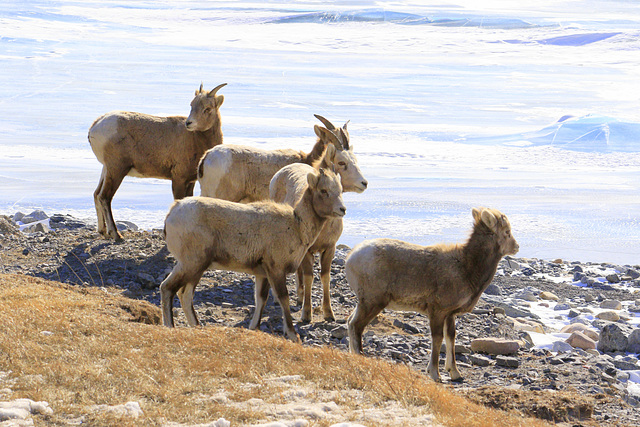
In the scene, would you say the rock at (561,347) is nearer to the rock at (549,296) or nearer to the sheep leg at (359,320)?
the rock at (549,296)

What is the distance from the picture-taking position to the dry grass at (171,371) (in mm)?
5961

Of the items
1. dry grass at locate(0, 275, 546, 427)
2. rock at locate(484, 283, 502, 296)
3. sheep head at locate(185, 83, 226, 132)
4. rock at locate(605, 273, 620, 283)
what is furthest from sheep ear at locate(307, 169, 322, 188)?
rock at locate(605, 273, 620, 283)

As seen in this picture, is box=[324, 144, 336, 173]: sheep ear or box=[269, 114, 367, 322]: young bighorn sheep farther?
box=[324, 144, 336, 173]: sheep ear

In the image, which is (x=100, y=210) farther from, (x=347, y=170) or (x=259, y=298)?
(x=259, y=298)

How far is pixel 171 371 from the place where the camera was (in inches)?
261

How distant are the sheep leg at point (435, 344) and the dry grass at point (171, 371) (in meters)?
1.11

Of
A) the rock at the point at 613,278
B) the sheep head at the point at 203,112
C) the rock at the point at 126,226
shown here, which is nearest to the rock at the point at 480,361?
the sheep head at the point at 203,112

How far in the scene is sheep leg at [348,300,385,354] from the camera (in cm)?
855

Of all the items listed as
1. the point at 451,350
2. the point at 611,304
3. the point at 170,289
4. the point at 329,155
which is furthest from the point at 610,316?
the point at 170,289

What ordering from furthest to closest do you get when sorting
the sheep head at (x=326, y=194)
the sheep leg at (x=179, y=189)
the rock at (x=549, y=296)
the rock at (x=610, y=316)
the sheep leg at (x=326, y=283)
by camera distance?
the rock at (x=549, y=296)
the sheep leg at (x=179, y=189)
the rock at (x=610, y=316)
the sheep leg at (x=326, y=283)
the sheep head at (x=326, y=194)

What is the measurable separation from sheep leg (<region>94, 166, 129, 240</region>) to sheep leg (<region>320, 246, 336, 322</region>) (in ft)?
15.2

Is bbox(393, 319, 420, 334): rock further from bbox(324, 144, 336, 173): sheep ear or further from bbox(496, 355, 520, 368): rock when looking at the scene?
bbox(324, 144, 336, 173): sheep ear

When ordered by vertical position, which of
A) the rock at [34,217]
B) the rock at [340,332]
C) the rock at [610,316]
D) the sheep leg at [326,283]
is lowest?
the rock at [34,217]

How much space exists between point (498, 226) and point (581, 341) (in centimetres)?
333
